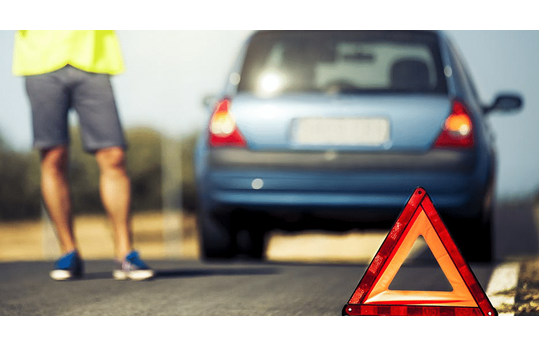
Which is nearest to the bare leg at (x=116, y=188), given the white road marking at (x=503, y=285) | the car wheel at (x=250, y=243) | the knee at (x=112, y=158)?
the knee at (x=112, y=158)

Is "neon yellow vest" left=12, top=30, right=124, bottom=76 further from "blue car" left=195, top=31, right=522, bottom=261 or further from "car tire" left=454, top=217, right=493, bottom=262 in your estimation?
"car tire" left=454, top=217, right=493, bottom=262

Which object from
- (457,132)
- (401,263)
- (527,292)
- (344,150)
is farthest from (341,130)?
(401,263)

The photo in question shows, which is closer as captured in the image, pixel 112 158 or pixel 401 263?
pixel 401 263

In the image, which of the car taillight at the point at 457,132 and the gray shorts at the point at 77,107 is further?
the car taillight at the point at 457,132

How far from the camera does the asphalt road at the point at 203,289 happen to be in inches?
172

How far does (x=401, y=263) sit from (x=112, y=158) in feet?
6.72

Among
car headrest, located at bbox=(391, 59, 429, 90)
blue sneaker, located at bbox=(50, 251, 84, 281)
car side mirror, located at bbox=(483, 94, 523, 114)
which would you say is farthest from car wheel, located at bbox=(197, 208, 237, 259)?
car side mirror, located at bbox=(483, 94, 523, 114)

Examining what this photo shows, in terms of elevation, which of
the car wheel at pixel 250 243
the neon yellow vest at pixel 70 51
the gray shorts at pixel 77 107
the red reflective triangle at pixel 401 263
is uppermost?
the neon yellow vest at pixel 70 51

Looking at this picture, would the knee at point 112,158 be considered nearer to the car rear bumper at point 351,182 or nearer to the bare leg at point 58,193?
the bare leg at point 58,193

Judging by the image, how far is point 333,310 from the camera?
14.3 feet

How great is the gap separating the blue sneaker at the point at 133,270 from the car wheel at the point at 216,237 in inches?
33.6

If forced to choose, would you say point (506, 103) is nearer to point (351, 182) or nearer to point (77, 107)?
point (351, 182)

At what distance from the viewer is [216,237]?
6371 mm
